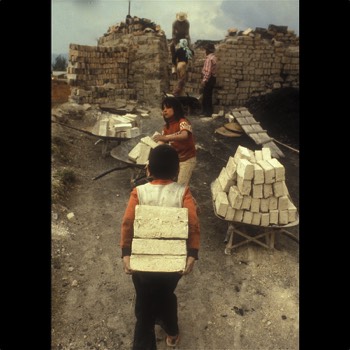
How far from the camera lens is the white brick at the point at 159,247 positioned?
2.72 meters

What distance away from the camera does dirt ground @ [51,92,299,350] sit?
3643 mm

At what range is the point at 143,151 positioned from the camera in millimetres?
6109

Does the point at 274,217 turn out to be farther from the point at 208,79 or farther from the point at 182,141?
the point at 208,79

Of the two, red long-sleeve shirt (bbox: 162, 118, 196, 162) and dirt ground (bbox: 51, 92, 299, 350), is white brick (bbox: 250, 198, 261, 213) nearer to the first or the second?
dirt ground (bbox: 51, 92, 299, 350)

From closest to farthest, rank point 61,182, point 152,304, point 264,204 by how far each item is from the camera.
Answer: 1. point 152,304
2. point 264,204
3. point 61,182

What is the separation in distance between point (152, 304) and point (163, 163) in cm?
122

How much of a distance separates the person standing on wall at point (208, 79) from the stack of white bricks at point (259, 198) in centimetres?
696

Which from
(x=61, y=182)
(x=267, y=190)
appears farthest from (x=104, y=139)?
(x=267, y=190)

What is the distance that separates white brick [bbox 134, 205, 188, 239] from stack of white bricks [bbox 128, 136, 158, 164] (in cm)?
338

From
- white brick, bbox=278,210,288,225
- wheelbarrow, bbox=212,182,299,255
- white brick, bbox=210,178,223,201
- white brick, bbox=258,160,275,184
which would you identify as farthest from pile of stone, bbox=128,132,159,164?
white brick, bbox=278,210,288,225
